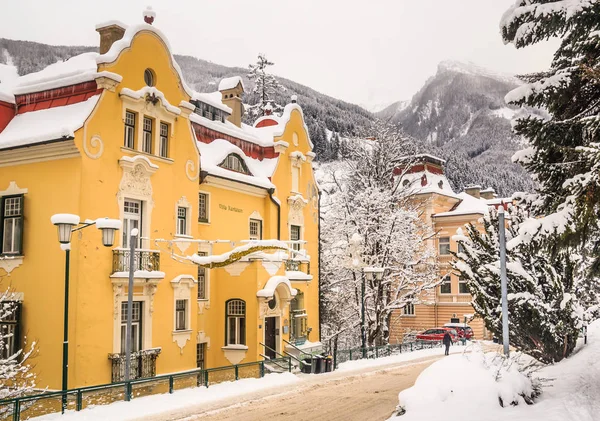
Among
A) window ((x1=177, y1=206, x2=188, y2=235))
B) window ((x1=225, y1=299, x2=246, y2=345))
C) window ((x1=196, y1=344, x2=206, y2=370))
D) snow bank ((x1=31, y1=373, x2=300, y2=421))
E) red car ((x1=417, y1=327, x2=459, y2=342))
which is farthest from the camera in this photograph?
red car ((x1=417, y1=327, x2=459, y2=342))

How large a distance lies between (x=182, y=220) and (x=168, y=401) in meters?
8.32

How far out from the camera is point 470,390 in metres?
14.4

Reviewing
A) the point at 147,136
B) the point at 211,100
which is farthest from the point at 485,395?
the point at 211,100

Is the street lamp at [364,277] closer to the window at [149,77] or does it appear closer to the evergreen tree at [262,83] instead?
the window at [149,77]

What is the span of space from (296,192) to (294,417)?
18.0 meters

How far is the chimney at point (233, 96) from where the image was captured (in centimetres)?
3481

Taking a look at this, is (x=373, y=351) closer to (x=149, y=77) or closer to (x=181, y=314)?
(x=181, y=314)

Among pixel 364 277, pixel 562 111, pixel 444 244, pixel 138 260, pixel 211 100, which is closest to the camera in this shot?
pixel 562 111

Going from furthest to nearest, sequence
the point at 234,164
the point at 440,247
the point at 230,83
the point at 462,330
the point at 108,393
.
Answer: the point at 440,247 < the point at 462,330 < the point at 230,83 < the point at 234,164 < the point at 108,393

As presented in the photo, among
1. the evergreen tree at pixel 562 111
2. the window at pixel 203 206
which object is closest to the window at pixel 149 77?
the window at pixel 203 206

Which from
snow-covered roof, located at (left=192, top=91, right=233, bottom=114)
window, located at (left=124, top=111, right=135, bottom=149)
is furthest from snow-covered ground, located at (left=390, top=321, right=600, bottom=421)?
snow-covered roof, located at (left=192, top=91, right=233, bottom=114)

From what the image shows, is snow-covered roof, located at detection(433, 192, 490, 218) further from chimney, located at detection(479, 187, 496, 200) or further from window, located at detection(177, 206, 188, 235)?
window, located at detection(177, 206, 188, 235)

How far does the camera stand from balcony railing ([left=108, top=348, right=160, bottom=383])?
69.4 ft

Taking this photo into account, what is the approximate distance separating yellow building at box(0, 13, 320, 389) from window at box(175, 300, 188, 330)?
0.04m
